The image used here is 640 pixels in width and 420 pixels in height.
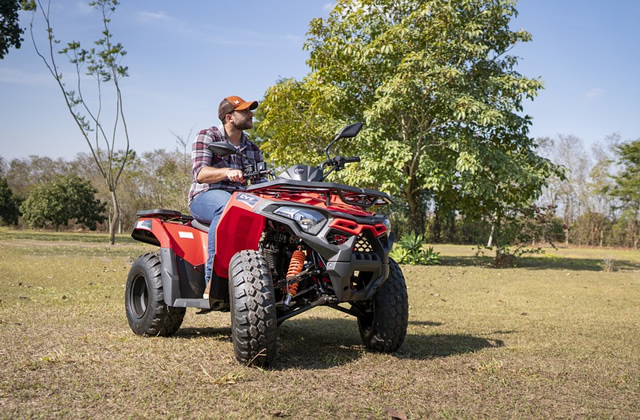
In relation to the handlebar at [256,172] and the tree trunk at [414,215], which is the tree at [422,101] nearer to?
the tree trunk at [414,215]

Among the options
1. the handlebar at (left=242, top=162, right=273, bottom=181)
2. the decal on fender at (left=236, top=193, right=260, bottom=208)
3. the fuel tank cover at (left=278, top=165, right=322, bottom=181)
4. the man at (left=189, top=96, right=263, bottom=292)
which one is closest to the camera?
the decal on fender at (left=236, top=193, right=260, bottom=208)

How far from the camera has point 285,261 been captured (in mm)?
4363

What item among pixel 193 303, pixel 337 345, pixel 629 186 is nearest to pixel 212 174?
pixel 193 303

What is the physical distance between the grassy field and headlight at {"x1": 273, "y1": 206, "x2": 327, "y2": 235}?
952 mm

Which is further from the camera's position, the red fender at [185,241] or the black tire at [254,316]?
the red fender at [185,241]

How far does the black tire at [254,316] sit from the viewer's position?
3.78 m

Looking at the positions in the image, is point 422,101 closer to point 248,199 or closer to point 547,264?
point 547,264

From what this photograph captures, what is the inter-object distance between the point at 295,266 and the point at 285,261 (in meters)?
0.35

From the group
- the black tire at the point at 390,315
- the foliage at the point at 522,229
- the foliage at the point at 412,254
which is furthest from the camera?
the foliage at the point at 522,229

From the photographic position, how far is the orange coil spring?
158 inches

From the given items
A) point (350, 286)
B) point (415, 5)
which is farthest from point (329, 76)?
point (350, 286)

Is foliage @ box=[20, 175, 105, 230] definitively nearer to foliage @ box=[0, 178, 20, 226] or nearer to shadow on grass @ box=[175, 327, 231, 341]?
foliage @ box=[0, 178, 20, 226]

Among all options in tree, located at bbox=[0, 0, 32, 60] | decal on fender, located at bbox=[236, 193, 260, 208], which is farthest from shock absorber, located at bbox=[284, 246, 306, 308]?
tree, located at bbox=[0, 0, 32, 60]

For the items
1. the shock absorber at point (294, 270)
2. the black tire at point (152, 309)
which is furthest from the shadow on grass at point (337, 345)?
the black tire at point (152, 309)
